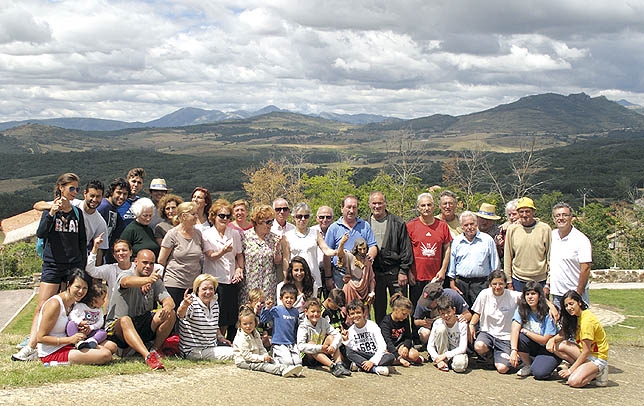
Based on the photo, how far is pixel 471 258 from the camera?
7.98m

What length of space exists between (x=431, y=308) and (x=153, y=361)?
344 centimetres

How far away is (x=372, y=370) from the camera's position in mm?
7262

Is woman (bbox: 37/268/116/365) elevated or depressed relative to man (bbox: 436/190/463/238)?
depressed

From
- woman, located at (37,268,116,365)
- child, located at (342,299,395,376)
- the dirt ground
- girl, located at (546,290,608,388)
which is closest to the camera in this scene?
the dirt ground

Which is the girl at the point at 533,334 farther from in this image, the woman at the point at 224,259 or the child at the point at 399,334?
the woman at the point at 224,259

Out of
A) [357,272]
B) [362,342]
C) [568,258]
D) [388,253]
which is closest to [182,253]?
[357,272]

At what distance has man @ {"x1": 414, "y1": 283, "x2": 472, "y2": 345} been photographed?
7.64m

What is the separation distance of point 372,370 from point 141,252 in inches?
120

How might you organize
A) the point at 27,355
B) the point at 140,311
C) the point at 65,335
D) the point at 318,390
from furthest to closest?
the point at 140,311
the point at 27,355
the point at 65,335
the point at 318,390

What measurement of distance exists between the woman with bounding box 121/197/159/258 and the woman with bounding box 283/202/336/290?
5.50ft

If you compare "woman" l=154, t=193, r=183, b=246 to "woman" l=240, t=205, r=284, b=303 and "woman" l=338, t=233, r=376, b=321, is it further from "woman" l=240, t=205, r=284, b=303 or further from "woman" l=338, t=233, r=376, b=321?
"woman" l=338, t=233, r=376, b=321

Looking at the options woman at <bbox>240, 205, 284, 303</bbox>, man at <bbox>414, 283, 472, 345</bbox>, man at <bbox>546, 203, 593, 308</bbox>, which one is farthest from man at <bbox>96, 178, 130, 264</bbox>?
man at <bbox>546, 203, 593, 308</bbox>

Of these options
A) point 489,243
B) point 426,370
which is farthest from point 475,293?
point 426,370

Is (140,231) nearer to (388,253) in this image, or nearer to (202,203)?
(202,203)
